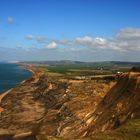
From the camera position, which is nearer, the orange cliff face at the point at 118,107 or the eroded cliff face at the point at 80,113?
the orange cliff face at the point at 118,107

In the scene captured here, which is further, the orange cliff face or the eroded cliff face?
the eroded cliff face

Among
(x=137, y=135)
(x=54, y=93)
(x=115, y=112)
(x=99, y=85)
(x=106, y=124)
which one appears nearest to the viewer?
(x=137, y=135)

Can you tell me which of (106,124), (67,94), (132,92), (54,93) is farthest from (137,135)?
(54,93)

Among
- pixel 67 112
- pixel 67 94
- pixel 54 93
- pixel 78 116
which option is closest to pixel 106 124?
pixel 78 116

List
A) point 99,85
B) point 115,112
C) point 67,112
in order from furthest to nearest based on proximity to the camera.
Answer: point 99,85 → point 67,112 → point 115,112

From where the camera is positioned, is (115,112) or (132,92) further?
(132,92)

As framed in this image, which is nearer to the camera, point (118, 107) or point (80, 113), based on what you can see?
point (118, 107)

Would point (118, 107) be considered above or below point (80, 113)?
above

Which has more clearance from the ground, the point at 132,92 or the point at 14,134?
the point at 132,92

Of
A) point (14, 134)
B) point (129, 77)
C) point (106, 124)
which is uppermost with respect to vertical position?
point (129, 77)

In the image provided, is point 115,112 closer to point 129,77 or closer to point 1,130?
point 129,77
